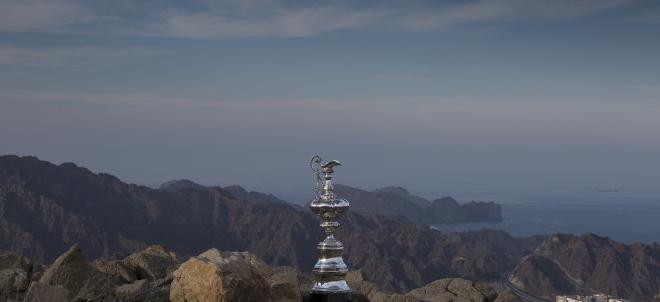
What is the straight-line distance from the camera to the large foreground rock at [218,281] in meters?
7.58

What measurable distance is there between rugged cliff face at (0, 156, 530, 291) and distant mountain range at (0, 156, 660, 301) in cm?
18

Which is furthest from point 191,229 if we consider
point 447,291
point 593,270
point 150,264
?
point 150,264

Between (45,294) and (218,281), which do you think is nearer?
(218,281)

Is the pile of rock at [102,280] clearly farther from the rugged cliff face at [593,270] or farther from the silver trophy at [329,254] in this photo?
the rugged cliff face at [593,270]

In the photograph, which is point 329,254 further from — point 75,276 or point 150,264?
Result: point 150,264

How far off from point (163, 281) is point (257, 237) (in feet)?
354

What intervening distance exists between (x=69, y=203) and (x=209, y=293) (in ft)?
369

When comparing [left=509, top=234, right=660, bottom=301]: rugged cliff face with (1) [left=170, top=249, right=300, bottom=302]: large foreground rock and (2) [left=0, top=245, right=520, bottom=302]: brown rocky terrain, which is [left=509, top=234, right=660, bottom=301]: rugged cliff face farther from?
(1) [left=170, top=249, right=300, bottom=302]: large foreground rock

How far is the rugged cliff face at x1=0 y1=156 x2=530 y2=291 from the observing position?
10212 cm

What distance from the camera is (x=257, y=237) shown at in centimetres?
11744

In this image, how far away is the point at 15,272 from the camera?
982 centimetres

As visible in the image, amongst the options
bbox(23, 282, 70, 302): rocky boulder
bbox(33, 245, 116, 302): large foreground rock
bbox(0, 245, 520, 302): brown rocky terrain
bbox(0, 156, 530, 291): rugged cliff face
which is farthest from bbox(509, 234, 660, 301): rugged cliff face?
bbox(23, 282, 70, 302): rocky boulder

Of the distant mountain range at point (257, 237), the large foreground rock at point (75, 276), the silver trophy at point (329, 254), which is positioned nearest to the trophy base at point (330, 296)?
the silver trophy at point (329, 254)

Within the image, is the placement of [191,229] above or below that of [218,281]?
below
